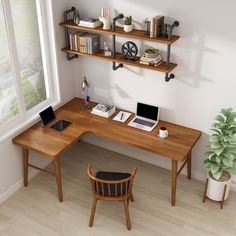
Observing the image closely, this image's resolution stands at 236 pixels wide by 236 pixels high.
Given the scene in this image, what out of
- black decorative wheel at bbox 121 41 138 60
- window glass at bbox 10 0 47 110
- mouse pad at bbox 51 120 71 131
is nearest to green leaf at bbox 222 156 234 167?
black decorative wheel at bbox 121 41 138 60

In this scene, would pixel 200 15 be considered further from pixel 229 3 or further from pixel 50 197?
pixel 50 197

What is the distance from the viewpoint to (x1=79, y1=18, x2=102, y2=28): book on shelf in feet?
14.3

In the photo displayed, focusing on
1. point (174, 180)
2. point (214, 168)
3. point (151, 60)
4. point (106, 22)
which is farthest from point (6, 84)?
point (214, 168)

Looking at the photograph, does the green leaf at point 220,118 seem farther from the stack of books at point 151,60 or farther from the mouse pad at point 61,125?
the mouse pad at point 61,125

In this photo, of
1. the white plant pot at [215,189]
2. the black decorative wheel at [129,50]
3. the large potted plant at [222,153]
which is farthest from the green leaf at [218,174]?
the black decorative wheel at [129,50]

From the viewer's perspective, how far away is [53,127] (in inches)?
179

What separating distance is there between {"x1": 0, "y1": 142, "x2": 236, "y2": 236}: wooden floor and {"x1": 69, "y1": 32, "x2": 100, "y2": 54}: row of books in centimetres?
160

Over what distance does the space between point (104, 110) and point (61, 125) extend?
61cm

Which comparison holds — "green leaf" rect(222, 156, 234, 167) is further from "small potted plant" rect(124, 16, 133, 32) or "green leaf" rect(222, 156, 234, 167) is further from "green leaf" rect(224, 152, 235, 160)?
"small potted plant" rect(124, 16, 133, 32)

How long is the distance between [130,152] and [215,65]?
5.87 feet

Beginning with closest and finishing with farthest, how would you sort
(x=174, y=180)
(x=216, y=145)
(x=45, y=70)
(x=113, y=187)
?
(x=113, y=187) → (x=216, y=145) → (x=174, y=180) → (x=45, y=70)

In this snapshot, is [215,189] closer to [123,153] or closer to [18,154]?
[123,153]

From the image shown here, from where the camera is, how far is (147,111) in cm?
460

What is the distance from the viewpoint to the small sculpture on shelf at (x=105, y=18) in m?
4.27
